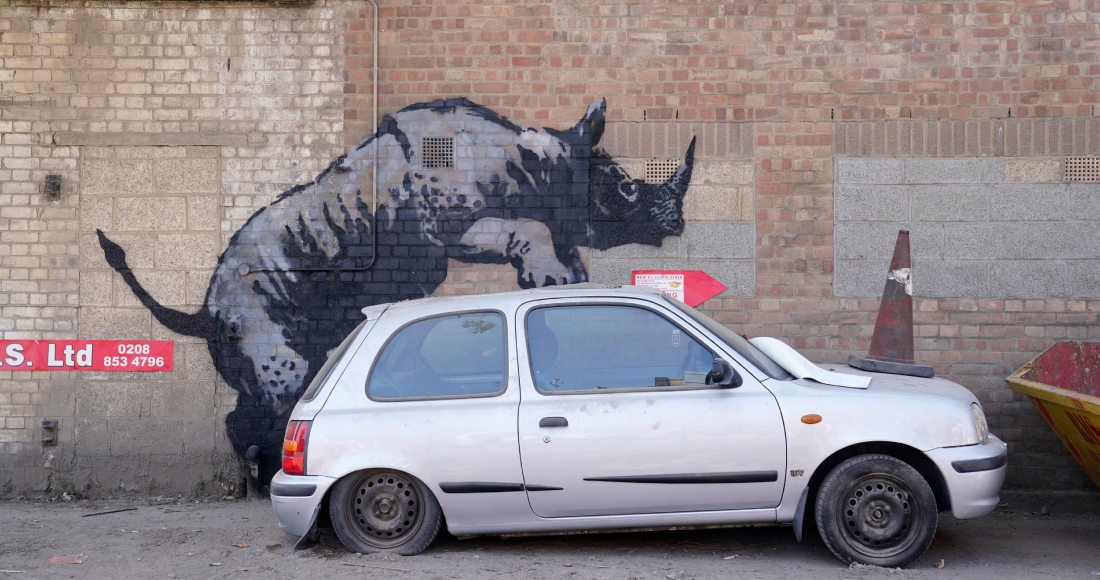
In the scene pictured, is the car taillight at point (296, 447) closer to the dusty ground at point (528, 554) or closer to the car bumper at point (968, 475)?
the dusty ground at point (528, 554)

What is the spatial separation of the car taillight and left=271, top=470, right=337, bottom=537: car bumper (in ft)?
0.16

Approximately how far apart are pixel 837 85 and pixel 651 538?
12.9ft

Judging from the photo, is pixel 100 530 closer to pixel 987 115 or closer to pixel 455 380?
pixel 455 380

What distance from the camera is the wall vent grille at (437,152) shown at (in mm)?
7547

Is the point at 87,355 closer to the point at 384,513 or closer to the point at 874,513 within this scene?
the point at 384,513

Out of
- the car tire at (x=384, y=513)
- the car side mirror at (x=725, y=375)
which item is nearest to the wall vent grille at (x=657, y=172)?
the car side mirror at (x=725, y=375)

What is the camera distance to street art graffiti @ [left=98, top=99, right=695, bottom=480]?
7496 millimetres

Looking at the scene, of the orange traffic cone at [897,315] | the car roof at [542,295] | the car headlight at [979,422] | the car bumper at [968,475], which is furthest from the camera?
the orange traffic cone at [897,315]

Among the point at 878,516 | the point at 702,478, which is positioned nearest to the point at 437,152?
the point at 702,478

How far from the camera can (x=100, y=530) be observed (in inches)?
252

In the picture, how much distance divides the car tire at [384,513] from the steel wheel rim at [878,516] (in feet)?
7.35

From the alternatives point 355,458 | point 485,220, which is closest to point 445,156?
point 485,220

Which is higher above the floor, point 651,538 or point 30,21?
point 30,21

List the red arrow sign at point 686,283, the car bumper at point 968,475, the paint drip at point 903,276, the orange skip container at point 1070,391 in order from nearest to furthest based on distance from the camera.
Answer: the car bumper at point 968,475 → the orange skip container at point 1070,391 → the paint drip at point 903,276 → the red arrow sign at point 686,283
